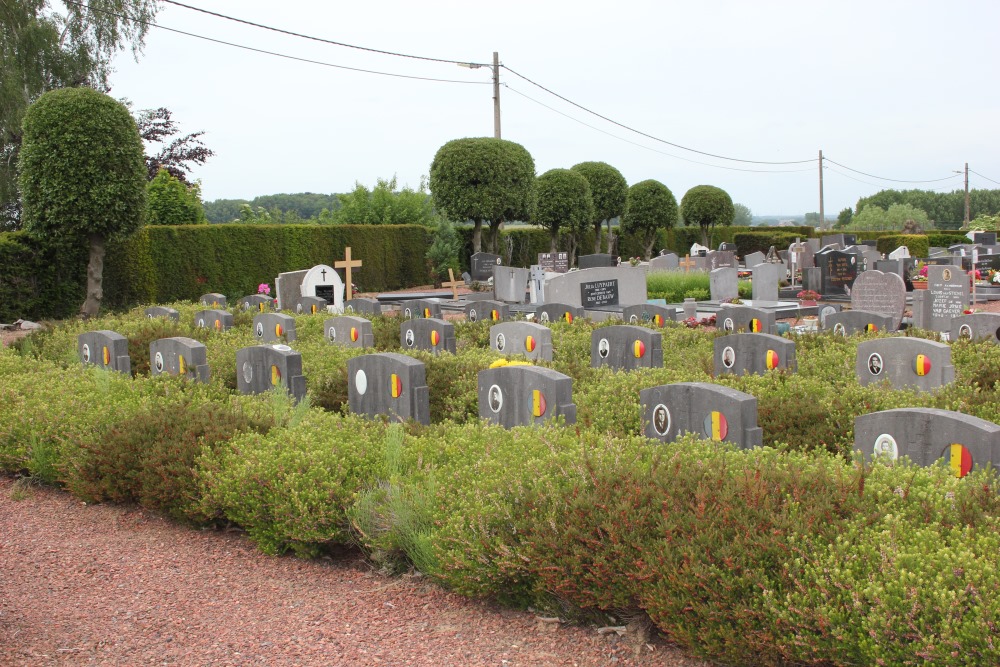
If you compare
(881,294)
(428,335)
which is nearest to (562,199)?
(881,294)

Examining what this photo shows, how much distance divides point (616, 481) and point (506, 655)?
3.07 feet

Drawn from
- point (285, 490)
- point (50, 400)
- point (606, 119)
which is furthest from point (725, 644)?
point (606, 119)

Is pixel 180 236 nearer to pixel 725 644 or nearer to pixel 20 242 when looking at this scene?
pixel 20 242

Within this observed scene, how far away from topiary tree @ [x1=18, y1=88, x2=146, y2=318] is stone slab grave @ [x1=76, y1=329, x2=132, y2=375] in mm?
8412

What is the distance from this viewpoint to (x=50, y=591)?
4.69 m

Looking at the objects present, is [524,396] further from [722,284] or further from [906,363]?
[722,284]

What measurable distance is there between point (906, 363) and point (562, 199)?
82.4 feet

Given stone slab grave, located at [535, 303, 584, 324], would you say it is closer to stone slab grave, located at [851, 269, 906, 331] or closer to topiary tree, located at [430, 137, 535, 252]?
stone slab grave, located at [851, 269, 906, 331]

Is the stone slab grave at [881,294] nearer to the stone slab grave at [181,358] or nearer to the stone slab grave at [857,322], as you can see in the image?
the stone slab grave at [857,322]

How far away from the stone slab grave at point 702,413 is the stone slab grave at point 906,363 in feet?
8.27

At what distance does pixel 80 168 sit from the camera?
17.4 metres

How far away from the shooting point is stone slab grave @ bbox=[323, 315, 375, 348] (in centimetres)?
1113

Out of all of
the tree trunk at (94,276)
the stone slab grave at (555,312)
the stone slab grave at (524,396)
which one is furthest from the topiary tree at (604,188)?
the stone slab grave at (524,396)

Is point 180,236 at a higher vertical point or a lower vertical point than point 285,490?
higher
